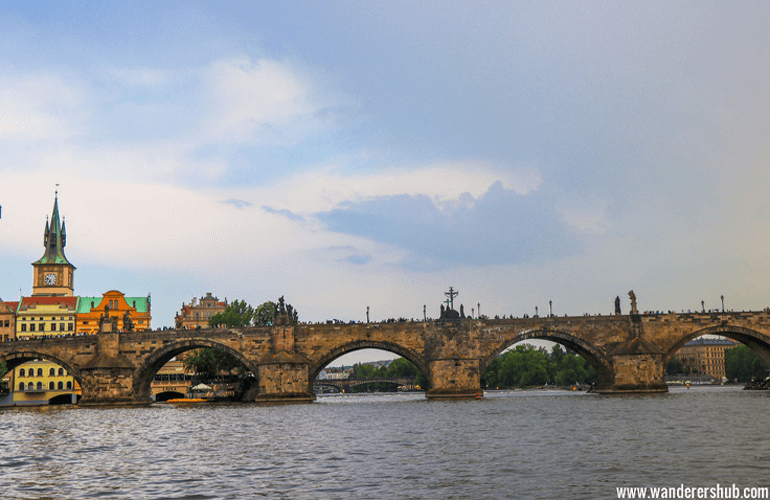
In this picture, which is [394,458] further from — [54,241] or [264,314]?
[54,241]

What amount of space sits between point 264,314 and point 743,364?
8501 cm

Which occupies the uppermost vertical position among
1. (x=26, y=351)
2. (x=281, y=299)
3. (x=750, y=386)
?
(x=281, y=299)

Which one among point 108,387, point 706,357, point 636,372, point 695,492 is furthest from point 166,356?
point 706,357

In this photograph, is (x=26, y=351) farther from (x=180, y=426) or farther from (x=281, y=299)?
(x=180, y=426)

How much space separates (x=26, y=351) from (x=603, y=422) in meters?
59.5

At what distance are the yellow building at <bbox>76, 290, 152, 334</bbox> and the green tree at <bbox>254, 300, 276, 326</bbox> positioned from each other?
1292 inches

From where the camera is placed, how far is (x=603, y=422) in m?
34.9

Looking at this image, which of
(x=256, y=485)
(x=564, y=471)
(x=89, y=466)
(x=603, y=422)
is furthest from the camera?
(x=603, y=422)

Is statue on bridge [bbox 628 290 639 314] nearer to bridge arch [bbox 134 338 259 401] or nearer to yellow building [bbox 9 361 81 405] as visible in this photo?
bridge arch [bbox 134 338 259 401]

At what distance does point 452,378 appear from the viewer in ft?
210

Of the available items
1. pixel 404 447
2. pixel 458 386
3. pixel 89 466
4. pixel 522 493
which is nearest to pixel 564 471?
pixel 522 493

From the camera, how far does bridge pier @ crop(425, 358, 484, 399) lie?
63.9m

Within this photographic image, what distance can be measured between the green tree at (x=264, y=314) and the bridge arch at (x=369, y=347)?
80.5ft

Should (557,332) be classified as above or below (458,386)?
above
